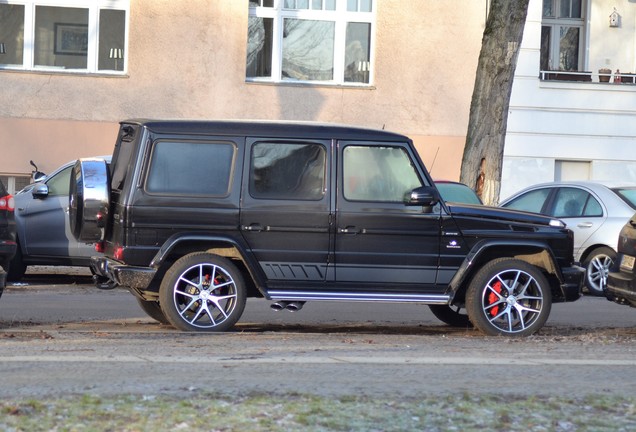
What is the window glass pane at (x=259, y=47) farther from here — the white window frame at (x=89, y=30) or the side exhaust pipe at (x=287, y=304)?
the side exhaust pipe at (x=287, y=304)

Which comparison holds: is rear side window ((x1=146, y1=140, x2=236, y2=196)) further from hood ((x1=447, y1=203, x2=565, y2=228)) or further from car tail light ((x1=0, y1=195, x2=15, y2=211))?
hood ((x1=447, y1=203, x2=565, y2=228))

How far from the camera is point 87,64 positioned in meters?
22.3

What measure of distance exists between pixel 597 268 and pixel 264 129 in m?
7.02

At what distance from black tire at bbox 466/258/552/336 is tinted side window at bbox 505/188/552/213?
20.0ft

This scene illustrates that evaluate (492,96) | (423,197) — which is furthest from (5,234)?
(492,96)

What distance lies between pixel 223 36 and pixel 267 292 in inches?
526

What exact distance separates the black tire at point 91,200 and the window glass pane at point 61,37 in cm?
1248

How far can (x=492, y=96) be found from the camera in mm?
18453

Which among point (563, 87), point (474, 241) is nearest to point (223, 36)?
point (563, 87)

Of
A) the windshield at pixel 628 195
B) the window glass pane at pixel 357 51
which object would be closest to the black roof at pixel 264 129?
the windshield at pixel 628 195

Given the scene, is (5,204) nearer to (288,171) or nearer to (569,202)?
(288,171)

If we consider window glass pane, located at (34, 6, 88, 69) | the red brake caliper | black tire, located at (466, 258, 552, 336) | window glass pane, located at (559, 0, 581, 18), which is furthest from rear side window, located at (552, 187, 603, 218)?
window glass pane, located at (34, 6, 88, 69)

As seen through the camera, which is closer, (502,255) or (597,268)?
(502,255)

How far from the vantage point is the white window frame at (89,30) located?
2214cm
